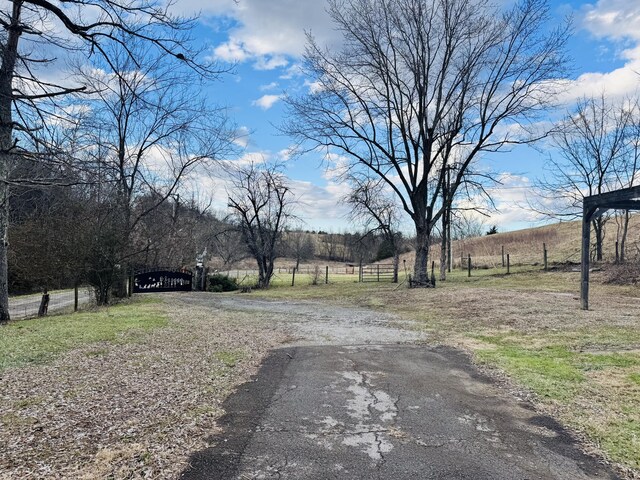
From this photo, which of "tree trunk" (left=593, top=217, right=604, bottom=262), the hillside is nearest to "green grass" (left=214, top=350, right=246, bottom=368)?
the hillside

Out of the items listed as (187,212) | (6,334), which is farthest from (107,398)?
(187,212)

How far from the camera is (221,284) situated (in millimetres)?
28484

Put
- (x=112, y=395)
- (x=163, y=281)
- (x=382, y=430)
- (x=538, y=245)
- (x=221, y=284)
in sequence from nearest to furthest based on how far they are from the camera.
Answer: (x=382, y=430) → (x=112, y=395) → (x=163, y=281) → (x=221, y=284) → (x=538, y=245)

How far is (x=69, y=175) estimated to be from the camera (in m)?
6.64

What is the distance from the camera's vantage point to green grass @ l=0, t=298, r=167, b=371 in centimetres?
635

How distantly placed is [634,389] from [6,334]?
32.9 ft

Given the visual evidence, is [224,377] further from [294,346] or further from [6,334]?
[6,334]

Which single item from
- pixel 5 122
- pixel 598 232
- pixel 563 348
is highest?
pixel 598 232

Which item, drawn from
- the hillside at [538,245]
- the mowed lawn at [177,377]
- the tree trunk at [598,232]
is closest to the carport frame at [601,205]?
the mowed lawn at [177,377]

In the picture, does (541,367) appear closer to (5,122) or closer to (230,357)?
(230,357)

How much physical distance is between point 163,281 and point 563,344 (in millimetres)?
21133

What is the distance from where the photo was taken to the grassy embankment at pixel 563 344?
451 centimetres

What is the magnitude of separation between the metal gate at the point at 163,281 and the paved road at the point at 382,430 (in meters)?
18.6

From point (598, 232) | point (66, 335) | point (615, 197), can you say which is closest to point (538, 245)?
point (598, 232)
